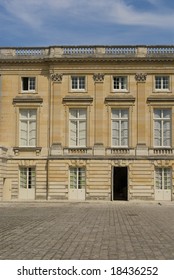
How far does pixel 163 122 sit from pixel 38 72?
32.7ft

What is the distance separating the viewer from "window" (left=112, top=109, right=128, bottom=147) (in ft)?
127

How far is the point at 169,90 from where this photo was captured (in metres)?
38.8

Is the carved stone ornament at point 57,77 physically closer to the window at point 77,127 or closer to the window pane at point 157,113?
the window at point 77,127

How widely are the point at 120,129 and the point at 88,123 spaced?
7.73 ft

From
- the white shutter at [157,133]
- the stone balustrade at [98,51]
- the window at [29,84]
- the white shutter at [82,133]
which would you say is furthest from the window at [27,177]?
the white shutter at [157,133]

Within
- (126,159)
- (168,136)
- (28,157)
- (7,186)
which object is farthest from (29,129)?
(168,136)

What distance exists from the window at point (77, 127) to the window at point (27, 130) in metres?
2.76

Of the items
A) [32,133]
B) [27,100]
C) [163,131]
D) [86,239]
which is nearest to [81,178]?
[32,133]

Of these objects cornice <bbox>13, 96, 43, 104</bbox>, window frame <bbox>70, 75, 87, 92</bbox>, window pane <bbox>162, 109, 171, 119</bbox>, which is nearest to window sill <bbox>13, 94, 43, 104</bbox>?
cornice <bbox>13, 96, 43, 104</bbox>

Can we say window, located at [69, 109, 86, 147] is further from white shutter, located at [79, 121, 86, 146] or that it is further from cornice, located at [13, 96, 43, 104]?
cornice, located at [13, 96, 43, 104]

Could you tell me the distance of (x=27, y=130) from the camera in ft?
129

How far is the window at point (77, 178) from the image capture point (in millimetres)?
38500

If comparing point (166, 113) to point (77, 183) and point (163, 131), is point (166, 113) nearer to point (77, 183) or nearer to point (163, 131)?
point (163, 131)

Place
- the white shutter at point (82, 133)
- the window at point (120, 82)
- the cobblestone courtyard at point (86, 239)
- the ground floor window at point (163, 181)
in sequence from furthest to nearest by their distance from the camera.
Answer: the window at point (120, 82) < the white shutter at point (82, 133) < the ground floor window at point (163, 181) < the cobblestone courtyard at point (86, 239)
